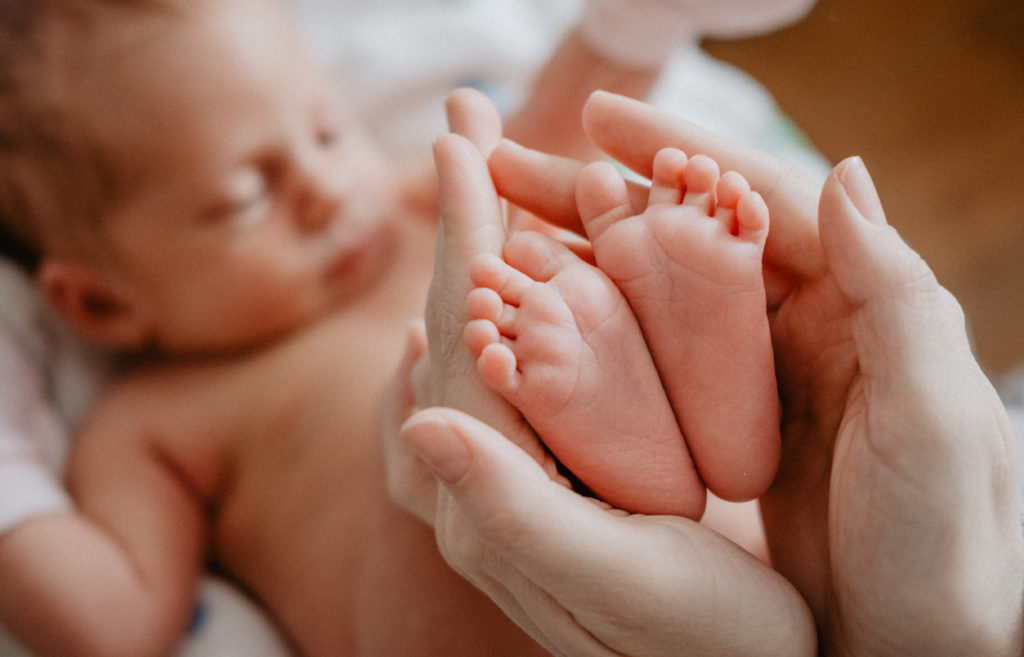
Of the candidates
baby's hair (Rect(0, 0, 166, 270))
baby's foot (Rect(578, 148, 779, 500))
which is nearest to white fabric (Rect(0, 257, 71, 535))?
baby's hair (Rect(0, 0, 166, 270))

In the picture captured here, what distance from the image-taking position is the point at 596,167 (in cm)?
47

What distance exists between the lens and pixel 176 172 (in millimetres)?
787

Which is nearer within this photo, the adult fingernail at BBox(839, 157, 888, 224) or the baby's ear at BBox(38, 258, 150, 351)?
the adult fingernail at BBox(839, 157, 888, 224)

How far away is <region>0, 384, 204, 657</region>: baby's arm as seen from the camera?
0.70m

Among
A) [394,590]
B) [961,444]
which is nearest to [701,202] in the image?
[961,444]

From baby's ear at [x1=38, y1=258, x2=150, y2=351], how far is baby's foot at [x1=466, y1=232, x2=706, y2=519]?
2.01 ft

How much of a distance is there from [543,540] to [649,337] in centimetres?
15

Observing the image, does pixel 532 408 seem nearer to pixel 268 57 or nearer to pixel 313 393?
pixel 313 393

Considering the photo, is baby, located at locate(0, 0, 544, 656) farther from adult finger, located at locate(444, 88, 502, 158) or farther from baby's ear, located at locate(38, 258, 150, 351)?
adult finger, located at locate(444, 88, 502, 158)

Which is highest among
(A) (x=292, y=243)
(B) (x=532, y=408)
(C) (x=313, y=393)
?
(B) (x=532, y=408)

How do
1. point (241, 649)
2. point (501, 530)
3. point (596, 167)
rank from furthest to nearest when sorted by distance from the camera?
point (241, 649)
point (596, 167)
point (501, 530)

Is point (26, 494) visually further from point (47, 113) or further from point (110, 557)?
point (47, 113)

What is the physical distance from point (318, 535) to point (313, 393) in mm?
159

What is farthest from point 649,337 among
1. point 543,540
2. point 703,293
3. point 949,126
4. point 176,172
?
point 176,172
